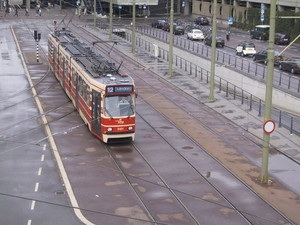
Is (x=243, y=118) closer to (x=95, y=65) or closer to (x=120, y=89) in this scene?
(x=95, y=65)

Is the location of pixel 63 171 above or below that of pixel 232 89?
below

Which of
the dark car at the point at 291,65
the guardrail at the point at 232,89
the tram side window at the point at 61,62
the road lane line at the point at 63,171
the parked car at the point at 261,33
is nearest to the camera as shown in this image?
the road lane line at the point at 63,171

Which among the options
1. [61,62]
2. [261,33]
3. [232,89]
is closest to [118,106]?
[61,62]

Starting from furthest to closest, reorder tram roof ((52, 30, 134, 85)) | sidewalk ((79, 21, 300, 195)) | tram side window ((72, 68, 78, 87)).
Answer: tram side window ((72, 68, 78, 87)), tram roof ((52, 30, 134, 85)), sidewalk ((79, 21, 300, 195))

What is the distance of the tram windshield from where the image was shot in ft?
79.4

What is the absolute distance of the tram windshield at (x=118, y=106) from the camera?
2420 centimetres

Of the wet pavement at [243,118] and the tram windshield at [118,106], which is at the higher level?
the tram windshield at [118,106]

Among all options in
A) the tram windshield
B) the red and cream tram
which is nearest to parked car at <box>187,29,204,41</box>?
the red and cream tram

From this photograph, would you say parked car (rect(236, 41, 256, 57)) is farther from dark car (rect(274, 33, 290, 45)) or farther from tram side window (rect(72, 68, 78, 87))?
A: tram side window (rect(72, 68, 78, 87))

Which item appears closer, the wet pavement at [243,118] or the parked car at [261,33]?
the wet pavement at [243,118]

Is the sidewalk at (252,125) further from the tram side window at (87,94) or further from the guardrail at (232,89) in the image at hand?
the tram side window at (87,94)

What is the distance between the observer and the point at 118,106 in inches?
959

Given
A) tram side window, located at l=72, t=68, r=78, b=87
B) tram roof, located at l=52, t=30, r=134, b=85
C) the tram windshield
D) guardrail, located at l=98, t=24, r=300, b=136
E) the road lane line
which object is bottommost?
the road lane line

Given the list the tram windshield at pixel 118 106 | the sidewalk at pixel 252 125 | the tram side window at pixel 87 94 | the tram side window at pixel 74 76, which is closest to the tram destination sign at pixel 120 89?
the tram windshield at pixel 118 106
